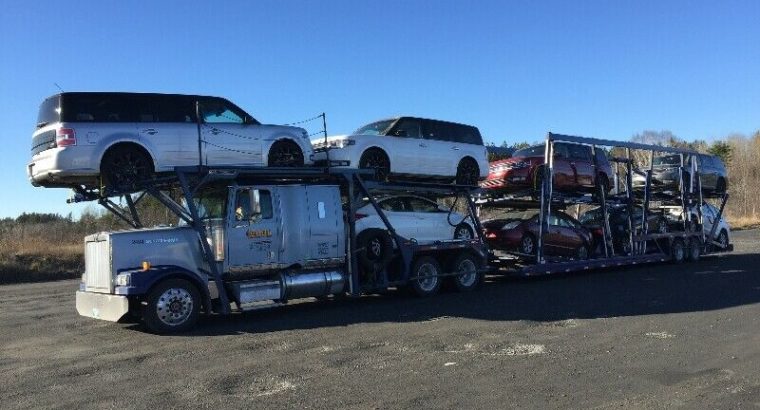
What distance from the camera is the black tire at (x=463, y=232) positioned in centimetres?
1417

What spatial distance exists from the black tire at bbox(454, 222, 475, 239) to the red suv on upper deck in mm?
1847

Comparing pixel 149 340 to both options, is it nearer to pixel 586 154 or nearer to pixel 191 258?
pixel 191 258

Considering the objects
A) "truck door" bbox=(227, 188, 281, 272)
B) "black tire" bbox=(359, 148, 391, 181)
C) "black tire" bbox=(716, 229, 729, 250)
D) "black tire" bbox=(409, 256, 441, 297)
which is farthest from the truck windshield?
"black tire" bbox=(716, 229, 729, 250)

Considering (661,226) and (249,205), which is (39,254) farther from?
(661,226)

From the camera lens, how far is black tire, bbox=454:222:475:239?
14.2 metres

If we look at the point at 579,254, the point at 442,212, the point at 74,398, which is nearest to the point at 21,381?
the point at 74,398

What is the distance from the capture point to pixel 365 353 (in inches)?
304

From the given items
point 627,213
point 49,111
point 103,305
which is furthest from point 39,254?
point 627,213

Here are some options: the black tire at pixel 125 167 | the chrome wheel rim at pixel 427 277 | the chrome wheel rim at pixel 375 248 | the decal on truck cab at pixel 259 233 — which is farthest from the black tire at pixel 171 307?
the chrome wheel rim at pixel 427 277

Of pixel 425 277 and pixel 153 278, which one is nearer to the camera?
pixel 153 278

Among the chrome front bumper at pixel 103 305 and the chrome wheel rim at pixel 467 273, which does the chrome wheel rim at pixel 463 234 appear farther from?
the chrome front bumper at pixel 103 305

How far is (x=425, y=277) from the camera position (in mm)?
12664

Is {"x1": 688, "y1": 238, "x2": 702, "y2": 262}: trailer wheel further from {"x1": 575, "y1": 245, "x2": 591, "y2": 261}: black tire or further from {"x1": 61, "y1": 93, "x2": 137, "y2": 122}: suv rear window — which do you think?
{"x1": 61, "y1": 93, "x2": 137, "y2": 122}: suv rear window

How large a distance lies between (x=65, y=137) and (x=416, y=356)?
20.3 feet
